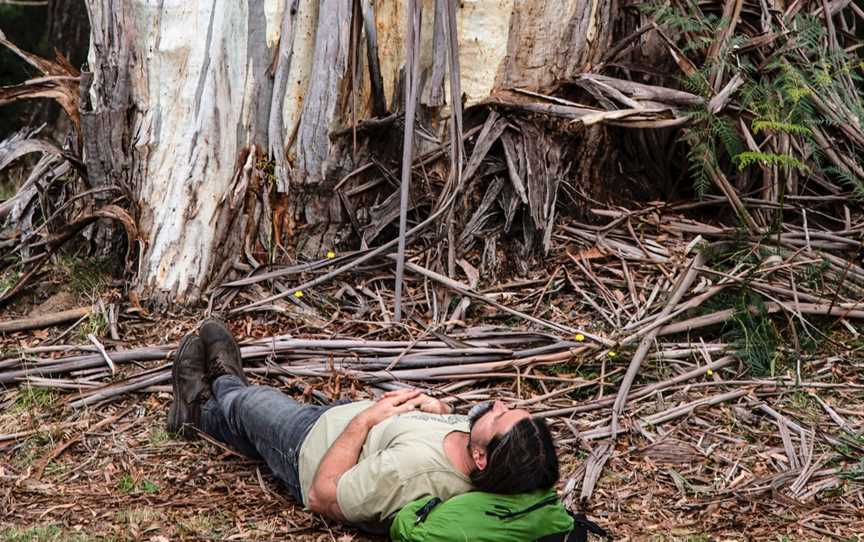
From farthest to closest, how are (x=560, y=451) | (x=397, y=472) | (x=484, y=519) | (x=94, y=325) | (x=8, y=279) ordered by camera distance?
(x=8, y=279) < (x=94, y=325) < (x=560, y=451) < (x=397, y=472) < (x=484, y=519)

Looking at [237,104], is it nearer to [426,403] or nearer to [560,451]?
[426,403]

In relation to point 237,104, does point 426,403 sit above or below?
below

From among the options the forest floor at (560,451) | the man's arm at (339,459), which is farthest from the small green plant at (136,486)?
the man's arm at (339,459)

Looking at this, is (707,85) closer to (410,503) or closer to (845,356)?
(845,356)

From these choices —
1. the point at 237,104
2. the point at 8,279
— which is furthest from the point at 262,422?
the point at 8,279

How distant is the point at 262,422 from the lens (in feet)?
14.3

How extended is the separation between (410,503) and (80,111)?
3.33 meters

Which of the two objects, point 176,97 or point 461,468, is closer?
point 461,468

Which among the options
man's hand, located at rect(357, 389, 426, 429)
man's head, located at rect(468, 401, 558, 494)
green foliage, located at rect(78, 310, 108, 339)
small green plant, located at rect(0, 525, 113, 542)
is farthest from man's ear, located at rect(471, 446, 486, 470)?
green foliage, located at rect(78, 310, 108, 339)

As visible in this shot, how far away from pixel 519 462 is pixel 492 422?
186 mm

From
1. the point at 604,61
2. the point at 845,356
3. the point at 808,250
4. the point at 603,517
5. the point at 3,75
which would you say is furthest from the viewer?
the point at 3,75

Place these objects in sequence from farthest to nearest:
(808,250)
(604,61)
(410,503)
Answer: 1. (604,61)
2. (808,250)
3. (410,503)

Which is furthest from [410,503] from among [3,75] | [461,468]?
[3,75]

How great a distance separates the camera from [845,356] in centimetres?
536
